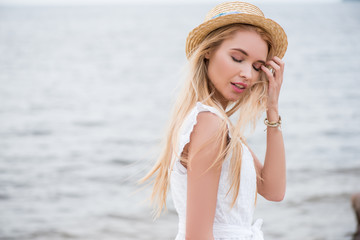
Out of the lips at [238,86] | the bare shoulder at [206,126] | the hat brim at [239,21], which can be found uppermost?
the hat brim at [239,21]

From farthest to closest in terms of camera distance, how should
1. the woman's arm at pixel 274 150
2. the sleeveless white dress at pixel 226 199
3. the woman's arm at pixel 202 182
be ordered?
the woman's arm at pixel 274 150, the sleeveless white dress at pixel 226 199, the woman's arm at pixel 202 182

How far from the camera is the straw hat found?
1.91 m

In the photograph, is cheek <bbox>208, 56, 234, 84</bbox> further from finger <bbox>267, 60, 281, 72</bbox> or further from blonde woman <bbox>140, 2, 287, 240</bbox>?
finger <bbox>267, 60, 281, 72</bbox>

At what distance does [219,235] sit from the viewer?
6.16 feet

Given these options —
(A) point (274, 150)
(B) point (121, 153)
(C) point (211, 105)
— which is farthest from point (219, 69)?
(B) point (121, 153)

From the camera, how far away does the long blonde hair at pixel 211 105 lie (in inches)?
71.9

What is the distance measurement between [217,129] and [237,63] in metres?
0.37

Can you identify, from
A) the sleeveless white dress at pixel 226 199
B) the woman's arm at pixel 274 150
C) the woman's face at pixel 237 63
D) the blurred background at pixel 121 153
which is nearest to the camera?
the sleeveless white dress at pixel 226 199

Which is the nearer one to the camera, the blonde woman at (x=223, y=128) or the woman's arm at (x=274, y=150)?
the blonde woman at (x=223, y=128)

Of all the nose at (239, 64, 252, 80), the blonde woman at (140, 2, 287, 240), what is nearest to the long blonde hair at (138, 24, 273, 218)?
the blonde woman at (140, 2, 287, 240)

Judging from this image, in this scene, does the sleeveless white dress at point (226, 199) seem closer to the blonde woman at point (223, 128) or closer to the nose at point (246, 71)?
the blonde woman at point (223, 128)

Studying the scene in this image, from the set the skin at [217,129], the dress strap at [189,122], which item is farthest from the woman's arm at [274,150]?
the dress strap at [189,122]

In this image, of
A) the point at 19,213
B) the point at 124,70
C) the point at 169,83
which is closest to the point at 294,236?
the point at 19,213

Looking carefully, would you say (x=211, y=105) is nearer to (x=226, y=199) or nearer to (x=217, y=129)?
(x=217, y=129)
